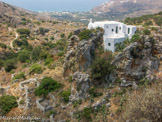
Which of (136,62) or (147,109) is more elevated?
(136,62)

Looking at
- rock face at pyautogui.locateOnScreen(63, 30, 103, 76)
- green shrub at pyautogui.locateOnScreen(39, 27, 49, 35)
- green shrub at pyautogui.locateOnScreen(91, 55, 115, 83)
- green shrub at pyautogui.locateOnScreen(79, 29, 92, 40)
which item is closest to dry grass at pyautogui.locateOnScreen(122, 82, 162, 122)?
green shrub at pyautogui.locateOnScreen(91, 55, 115, 83)

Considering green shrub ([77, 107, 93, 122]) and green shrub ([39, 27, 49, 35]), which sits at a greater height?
green shrub ([39, 27, 49, 35])

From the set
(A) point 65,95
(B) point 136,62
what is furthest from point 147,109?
(A) point 65,95

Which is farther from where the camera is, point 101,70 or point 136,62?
point 136,62

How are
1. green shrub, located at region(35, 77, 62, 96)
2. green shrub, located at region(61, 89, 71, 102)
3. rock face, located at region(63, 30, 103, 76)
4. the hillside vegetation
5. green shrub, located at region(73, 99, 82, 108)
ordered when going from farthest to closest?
rock face, located at region(63, 30, 103, 76) → green shrub, located at region(35, 77, 62, 96) → green shrub, located at region(61, 89, 71, 102) → green shrub, located at region(73, 99, 82, 108) → the hillside vegetation

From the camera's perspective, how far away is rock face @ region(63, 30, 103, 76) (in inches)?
856

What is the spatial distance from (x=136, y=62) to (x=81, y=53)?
Result: 24.4 feet

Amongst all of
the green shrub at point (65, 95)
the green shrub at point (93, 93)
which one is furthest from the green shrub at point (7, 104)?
the green shrub at point (93, 93)

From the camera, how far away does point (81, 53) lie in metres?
21.6

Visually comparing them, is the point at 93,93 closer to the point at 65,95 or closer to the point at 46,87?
the point at 65,95

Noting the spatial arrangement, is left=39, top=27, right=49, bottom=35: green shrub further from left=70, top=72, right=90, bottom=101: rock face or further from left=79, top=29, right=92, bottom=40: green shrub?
left=70, top=72, right=90, bottom=101: rock face

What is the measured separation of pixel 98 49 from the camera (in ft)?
76.7

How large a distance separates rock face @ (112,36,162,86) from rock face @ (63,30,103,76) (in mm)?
3851

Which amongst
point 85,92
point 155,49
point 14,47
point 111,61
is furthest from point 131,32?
point 14,47
